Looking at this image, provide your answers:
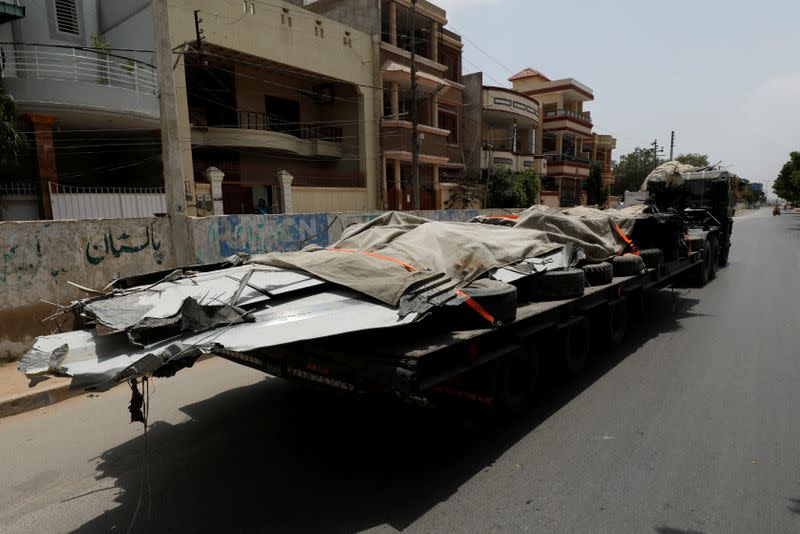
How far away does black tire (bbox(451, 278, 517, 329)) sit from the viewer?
364 centimetres

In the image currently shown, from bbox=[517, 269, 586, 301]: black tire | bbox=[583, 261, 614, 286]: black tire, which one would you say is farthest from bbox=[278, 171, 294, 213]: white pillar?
bbox=[517, 269, 586, 301]: black tire

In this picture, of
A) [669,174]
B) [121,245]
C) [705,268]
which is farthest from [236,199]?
[705,268]

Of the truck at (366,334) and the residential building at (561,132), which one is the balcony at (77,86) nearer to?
the truck at (366,334)

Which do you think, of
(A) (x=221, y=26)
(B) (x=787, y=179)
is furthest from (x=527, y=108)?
(B) (x=787, y=179)

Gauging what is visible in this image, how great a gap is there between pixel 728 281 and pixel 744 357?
6.71 metres

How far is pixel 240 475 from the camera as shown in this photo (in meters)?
3.62

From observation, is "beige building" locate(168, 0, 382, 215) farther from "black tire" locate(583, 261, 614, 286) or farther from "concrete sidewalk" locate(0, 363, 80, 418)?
"black tire" locate(583, 261, 614, 286)

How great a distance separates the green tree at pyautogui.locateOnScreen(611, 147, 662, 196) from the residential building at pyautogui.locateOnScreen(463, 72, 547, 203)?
137ft

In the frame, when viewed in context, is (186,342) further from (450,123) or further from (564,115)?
(564,115)

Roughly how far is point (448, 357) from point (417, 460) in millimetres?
897

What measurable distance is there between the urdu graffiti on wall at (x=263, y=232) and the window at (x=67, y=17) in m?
11.8

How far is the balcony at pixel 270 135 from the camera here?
18656 millimetres

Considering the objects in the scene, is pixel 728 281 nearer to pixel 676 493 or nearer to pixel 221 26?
pixel 676 493

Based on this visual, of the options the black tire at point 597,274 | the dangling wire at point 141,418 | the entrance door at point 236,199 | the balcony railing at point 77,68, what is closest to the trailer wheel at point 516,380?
the black tire at point 597,274
